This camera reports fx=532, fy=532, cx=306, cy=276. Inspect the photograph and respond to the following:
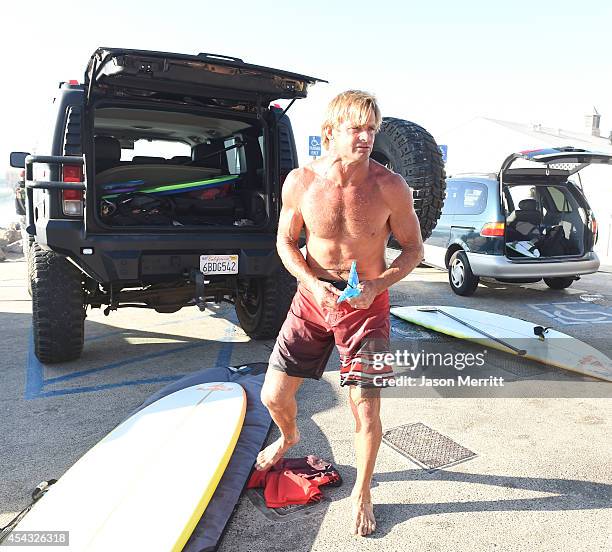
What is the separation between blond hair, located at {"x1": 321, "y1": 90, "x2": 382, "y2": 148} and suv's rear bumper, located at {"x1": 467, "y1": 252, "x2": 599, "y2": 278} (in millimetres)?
→ 5530

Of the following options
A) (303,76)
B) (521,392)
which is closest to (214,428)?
(521,392)

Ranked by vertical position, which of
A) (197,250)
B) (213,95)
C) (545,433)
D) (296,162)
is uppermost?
(213,95)

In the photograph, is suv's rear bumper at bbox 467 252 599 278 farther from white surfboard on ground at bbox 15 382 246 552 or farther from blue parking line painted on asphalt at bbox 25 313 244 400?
white surfboard on ground at bbox 15 382 246 552

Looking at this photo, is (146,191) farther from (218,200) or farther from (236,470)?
(236,470)

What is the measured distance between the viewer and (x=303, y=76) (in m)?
4.09

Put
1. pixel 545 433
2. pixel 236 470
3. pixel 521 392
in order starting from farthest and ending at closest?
1. pixel 521 392
2. pixel 545 433
3. pixel 236 470

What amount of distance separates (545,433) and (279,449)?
174 centimetres

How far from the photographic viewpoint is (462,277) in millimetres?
7926

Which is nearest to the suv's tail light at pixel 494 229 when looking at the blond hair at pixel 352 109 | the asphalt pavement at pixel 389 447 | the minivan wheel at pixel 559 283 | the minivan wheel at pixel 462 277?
the minivan wheel at pixel 462 277

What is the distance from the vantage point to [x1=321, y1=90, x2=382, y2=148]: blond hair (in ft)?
7.43

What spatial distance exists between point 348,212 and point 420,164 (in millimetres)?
2385

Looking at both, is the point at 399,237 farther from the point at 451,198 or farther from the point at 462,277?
the point at 451,198

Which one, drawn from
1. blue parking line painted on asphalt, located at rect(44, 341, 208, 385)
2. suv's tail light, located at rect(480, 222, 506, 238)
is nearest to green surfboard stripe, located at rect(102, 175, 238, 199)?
blue parking line painted on asphalt, located at rect(44, 341, 208, 385)

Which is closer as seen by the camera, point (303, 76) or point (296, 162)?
point (303, 76)
